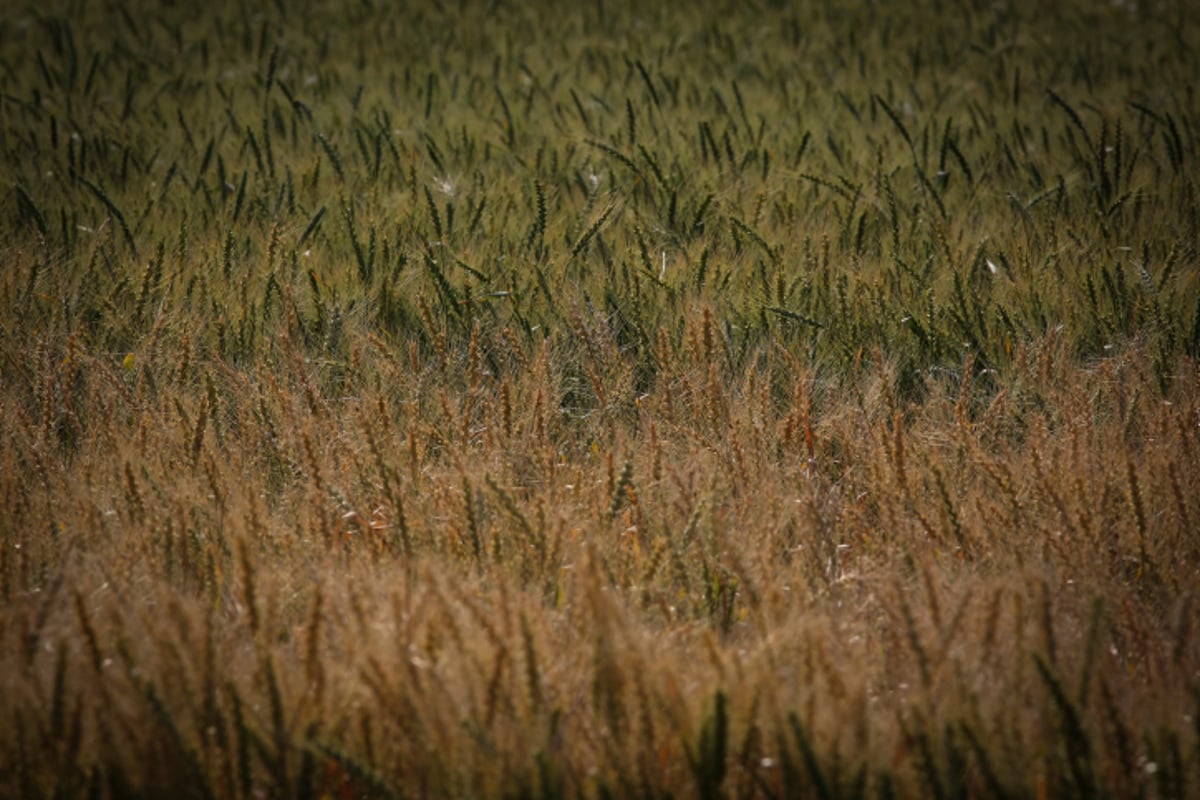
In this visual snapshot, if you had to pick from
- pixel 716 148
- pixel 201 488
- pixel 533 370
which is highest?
pixel 716 148

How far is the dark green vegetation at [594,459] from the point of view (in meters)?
1.34

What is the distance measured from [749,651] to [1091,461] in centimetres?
79

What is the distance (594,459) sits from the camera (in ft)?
7.55

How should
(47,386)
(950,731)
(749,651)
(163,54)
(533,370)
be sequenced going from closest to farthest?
(950,731)
(749,651)
(47,386)
(533,370)
(163,54)

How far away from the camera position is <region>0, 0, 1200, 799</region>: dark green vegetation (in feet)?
4.41

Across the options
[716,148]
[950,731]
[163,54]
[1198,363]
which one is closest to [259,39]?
[163,54]

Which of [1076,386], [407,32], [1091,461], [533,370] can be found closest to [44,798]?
[533,370]

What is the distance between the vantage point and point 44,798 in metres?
1.32

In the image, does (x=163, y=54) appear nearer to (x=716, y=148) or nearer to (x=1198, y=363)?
(x=716, y=148)

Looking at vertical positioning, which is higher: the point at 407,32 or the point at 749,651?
the point at 407,32

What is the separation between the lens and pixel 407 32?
6.58 meters

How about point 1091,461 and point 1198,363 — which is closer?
point 1091,461

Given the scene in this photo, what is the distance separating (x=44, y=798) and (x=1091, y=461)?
1709 mm

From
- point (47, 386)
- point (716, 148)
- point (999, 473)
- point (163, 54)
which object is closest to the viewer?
point (999, 473)
